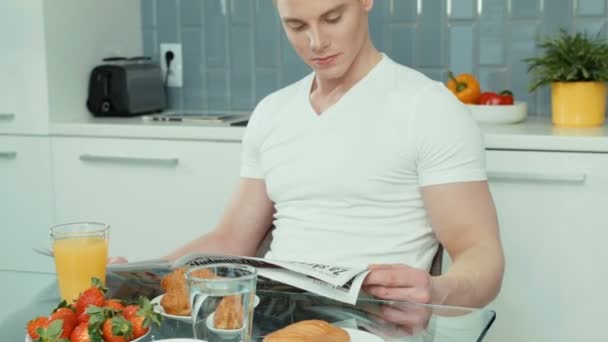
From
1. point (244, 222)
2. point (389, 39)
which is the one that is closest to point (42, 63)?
point (389, 39)

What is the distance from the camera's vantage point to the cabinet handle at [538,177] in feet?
7.19

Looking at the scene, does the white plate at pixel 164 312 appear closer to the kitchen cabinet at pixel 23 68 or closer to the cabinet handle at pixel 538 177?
the cabinet handle at pixel 538 177

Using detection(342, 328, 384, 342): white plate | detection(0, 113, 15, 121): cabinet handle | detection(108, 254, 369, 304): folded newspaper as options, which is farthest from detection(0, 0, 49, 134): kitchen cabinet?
detection(342, 328, 384, 342): white plate

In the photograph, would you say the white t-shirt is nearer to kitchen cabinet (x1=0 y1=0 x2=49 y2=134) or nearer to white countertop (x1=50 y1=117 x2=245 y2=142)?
white countertop (x1=50 y1=117 x2=245 y2=142)

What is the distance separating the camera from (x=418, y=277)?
4.11 ft

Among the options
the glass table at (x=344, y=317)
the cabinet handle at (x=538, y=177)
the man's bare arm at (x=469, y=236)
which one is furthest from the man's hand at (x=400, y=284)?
the cabinet handle at (x=538, y=177)

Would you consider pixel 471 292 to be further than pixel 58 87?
No

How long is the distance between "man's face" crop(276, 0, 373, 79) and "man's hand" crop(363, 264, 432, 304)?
50 cm

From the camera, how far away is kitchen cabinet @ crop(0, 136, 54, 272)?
271cm

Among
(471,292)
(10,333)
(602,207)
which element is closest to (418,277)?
(471,292)

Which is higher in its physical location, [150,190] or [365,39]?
[365,39]

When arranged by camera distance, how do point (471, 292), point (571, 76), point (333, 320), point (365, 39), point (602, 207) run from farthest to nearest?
point (571, 76) → point (602, 207) → point (365, 39) → point (471, 292) → point (333, 320)

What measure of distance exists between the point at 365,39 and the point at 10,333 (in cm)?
84

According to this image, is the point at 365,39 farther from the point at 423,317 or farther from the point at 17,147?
the point at 17,147
